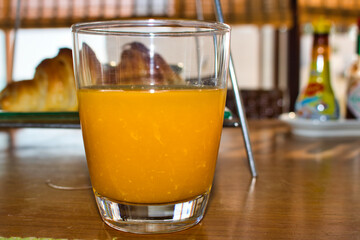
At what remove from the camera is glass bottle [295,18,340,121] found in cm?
92

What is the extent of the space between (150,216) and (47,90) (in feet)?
1.37

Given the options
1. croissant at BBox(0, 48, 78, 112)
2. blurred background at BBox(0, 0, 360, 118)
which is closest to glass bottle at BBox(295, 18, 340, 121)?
croissant at BBox(0, 48, 78, 112)

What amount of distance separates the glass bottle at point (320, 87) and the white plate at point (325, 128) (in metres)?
0.04

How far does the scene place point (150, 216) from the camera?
0.30 meters

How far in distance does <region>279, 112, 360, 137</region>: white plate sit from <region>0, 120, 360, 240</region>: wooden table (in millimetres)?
152

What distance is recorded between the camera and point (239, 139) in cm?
82

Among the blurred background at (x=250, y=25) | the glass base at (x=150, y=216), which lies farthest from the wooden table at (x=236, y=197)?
the blurred background at (x=250, y=25)

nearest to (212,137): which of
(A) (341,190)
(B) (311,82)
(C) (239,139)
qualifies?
(A) (341,190)

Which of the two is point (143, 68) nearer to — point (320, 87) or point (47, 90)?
point (47, 90)

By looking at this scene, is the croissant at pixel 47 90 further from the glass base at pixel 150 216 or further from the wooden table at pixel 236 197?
the glass base at pixel 150 216

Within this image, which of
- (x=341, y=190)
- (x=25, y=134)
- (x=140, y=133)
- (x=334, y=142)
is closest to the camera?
A: (x=140, y=133)

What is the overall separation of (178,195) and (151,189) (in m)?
0.02

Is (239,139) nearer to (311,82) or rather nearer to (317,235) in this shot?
(311,82)

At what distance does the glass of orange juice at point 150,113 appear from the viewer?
0.98ft
